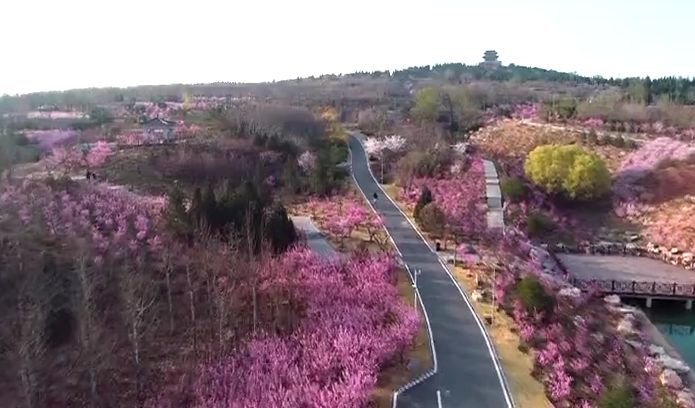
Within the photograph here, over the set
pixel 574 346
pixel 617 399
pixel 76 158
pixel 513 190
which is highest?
pixel 76 158

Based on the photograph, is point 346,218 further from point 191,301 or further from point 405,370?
point 405,370

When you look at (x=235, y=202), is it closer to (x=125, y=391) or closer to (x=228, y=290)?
(x=228, y=290)

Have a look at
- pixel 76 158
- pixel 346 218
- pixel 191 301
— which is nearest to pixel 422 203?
pixel 346 218

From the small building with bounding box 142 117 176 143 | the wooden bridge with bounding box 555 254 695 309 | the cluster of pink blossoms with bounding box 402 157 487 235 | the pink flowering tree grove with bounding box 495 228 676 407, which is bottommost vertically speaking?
the wooden bridge with bounding box 555 254 695 309

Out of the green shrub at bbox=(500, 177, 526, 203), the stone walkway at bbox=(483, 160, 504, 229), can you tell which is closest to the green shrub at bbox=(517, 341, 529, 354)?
the stone walkway at bbox=(483, 160, 504, 229)

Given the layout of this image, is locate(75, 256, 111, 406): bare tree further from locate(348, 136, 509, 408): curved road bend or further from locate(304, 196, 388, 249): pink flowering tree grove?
Result: locate(304, 196, 388, 249): pink flowering tree grove
